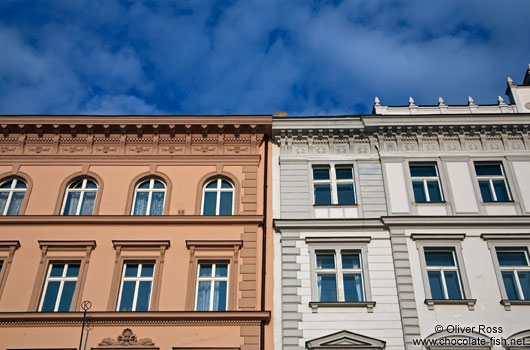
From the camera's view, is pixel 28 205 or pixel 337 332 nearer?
pixel 337 332

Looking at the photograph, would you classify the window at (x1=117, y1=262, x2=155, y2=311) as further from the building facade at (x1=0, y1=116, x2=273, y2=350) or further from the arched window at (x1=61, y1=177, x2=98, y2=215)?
the arched window at (x1=61, y1=177, x2=98, y2=215)

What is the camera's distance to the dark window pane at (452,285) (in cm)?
1923

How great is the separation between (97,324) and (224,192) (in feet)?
22.8

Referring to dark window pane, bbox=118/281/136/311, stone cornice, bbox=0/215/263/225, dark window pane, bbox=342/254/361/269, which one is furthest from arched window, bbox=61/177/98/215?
dark window pane, bbox=342/254/361/269

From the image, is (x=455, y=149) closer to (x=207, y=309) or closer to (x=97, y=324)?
(x=207, y=309)

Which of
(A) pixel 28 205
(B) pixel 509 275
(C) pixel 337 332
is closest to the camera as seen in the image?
(C) pixel 337 332

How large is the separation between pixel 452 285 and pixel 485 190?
468 cm

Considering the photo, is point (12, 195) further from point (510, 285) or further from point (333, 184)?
point (510, 285)

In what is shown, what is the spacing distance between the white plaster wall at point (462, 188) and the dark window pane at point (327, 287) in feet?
18.4

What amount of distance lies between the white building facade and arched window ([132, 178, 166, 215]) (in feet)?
14.8

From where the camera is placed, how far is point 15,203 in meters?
22.0

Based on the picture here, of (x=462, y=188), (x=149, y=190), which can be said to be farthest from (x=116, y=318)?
(x=462, y=188)

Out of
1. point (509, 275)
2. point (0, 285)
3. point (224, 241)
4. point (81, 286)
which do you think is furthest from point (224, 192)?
point (509, 275)

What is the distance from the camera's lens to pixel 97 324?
18469 millimetres
